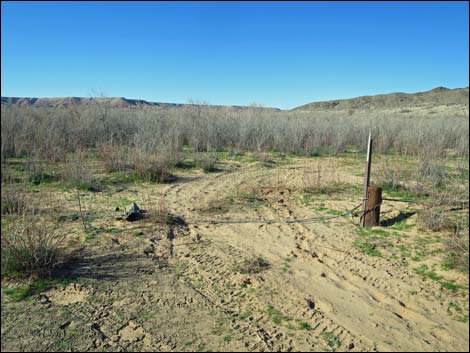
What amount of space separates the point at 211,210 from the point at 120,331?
3429mm

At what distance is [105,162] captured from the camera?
28.9ft

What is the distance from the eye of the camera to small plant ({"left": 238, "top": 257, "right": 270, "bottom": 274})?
12.8ft

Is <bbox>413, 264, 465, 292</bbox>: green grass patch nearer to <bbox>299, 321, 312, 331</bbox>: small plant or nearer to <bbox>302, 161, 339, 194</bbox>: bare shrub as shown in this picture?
<bbox>299, 321, 312, 331</bbox>: small plant

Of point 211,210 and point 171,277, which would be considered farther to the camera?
point 211,210

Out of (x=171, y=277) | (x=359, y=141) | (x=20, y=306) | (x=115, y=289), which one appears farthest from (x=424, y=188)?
(x=359, y=141)

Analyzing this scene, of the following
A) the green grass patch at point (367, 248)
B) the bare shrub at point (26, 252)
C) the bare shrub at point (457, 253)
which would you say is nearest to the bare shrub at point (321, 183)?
the green grass patch at point (367, 248)

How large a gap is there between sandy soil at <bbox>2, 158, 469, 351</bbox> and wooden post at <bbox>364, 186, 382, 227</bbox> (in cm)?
32

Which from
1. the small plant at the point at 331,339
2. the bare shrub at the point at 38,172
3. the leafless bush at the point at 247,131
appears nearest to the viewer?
the small plant at the point at 331,339

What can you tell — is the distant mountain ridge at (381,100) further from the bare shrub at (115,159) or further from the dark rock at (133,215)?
the dark rock at (133,215)

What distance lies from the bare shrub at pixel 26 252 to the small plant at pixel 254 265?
1895 millimetres

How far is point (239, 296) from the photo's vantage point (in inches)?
134

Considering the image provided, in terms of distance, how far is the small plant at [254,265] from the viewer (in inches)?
154

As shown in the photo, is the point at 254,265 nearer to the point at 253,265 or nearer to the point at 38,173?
the point at 253,265

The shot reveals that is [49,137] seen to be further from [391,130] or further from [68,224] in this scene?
[391,130]
